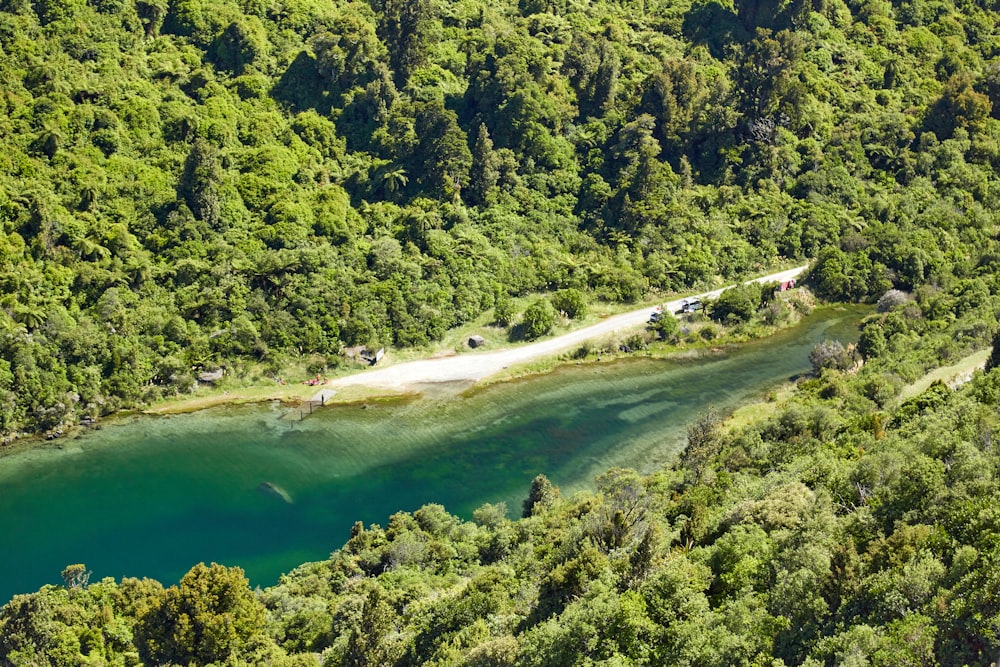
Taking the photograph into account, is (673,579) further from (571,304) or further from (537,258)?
(537,258)

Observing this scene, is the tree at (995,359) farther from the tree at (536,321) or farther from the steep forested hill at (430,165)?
the tree at (536,321)

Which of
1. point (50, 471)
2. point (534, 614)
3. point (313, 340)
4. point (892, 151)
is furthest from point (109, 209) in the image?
point (892, 151)

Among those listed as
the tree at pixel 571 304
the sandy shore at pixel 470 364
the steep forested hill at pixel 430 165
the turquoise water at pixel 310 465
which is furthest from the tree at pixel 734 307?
the tree at pixel 571 304

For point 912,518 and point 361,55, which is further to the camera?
point 361,55

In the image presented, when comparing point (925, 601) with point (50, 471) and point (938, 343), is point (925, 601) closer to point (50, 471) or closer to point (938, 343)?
point (938, 343)

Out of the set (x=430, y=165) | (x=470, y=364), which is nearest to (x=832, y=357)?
(x=470, y=364)

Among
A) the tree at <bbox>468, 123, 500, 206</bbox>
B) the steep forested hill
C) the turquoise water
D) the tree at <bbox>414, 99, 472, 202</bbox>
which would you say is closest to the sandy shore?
the turquoise water
